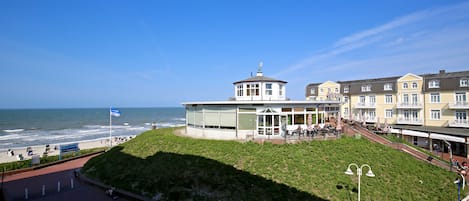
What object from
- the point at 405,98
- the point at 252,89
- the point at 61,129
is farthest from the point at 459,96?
the point at 61,129

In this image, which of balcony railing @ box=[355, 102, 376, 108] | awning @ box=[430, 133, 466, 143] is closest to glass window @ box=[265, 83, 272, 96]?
awning @ box=[430, 133, 466, 143]

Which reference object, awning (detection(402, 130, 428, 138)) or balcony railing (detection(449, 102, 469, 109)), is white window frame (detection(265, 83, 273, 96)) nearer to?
awning (detection(402, 130, 428, 138))

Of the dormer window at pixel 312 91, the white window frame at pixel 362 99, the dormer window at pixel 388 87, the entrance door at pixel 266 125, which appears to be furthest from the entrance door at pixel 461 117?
the entrance door at pixel 266 125

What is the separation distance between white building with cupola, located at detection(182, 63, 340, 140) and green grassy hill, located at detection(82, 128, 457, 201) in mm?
1947

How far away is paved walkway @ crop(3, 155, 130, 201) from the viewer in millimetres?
12695

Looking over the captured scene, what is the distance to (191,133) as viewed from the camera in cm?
2003

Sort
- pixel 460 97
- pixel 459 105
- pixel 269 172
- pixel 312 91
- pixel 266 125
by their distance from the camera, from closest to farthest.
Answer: pixel 269 172 → pixel 266 125 → pixel 459 105 → pixel 460 97 → pixel 312 91

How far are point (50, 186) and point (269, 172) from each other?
1413 cm

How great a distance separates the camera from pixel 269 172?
473 inches

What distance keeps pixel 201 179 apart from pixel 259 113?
699cm

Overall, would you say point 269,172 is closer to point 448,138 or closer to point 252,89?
point 252,89

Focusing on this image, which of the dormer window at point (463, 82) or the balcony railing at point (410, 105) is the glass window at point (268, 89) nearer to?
the balcony railing at point (410, 105)

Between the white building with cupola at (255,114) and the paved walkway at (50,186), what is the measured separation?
8.36 metres

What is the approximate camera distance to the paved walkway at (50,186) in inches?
500
